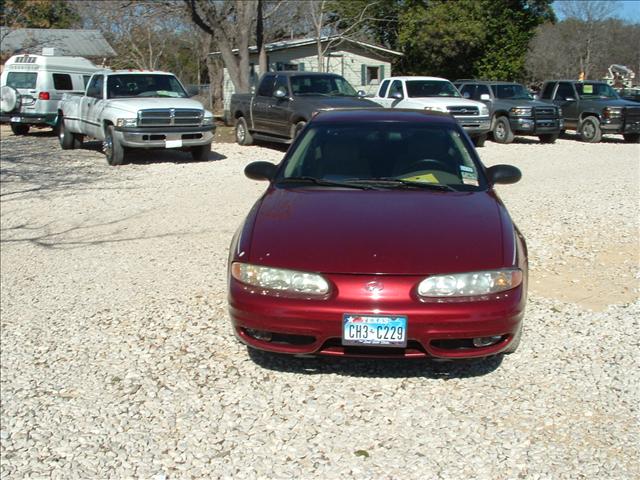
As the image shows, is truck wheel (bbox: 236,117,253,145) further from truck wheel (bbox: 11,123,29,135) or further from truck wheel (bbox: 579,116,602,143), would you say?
truck wheel (bbox: 579,116,602,143)

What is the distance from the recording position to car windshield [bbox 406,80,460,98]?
1841 cm

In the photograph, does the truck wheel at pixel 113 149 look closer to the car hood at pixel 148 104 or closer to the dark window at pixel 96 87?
the car hood at pixel 148 104

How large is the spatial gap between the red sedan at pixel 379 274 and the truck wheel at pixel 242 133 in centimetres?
1291

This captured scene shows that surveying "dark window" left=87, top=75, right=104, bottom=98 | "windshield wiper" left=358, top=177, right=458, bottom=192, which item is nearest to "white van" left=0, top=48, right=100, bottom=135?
"dark window" left=87, top=75, right=104, bottom=98

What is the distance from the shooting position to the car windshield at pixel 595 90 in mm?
20453

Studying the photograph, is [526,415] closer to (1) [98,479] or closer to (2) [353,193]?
(2) [353,193]

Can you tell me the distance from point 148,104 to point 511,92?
444 inches

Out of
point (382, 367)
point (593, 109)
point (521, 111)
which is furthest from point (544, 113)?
point (382, 367)

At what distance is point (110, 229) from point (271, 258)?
5094 mm

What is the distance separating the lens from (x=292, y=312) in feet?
12.7

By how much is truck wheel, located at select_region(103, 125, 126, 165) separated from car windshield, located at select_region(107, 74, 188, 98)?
0.95 meters

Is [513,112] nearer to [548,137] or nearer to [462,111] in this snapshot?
[548,137]

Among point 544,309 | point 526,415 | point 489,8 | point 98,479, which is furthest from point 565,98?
point 98,479

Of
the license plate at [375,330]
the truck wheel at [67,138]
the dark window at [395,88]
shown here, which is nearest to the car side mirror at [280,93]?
the dark window at [395,88]
